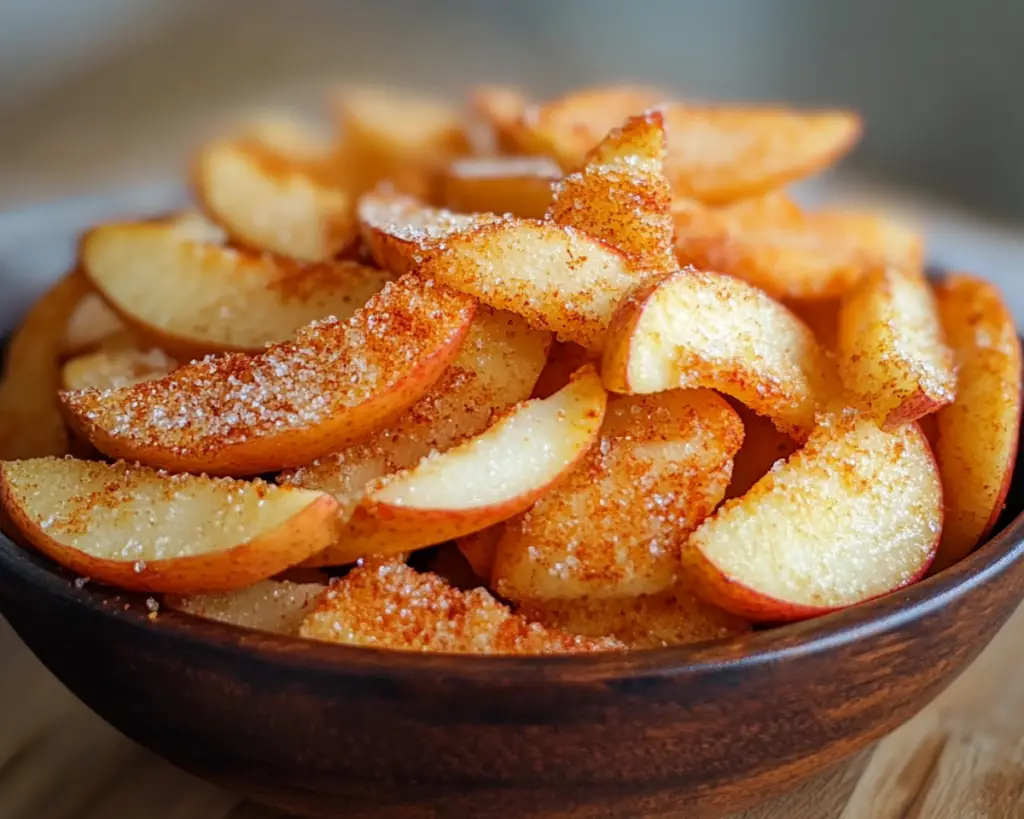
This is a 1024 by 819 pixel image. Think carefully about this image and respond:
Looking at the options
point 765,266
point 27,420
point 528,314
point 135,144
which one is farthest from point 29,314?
point 135,144

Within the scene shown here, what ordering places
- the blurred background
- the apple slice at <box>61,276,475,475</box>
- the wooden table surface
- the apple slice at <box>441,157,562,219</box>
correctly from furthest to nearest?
the blurred background, the apple slice at <box>441,157,562,219</box>, the wooden table surface, the apple slice at <box>61,276,475,475</box>

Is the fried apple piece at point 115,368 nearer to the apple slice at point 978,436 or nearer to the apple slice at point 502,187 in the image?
the apple slice at point 502,187

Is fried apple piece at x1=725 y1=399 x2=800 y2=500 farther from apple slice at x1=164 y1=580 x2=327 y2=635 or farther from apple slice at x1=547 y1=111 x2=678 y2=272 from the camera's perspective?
apple slice at x1=164 y1=580 x2=327 y2=635

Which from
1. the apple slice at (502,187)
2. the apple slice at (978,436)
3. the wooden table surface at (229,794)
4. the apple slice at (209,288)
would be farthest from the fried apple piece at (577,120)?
the wooden table surface at (229,794)

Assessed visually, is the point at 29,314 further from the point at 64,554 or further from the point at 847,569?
the point at 847,569

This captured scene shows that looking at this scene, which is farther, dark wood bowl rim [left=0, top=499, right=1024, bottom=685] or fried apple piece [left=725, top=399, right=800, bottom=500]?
fried apple piece [left=725, top=399, right=800, bottom=500]

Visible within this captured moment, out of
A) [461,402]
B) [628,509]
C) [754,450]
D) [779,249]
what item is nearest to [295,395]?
[461,402]

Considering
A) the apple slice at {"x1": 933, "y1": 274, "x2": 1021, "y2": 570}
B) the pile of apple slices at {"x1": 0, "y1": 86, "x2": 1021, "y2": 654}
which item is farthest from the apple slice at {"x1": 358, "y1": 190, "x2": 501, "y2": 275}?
the apple slice at {"x1": 933, "y1": 274, "x2": 1021, "y2": 570}
